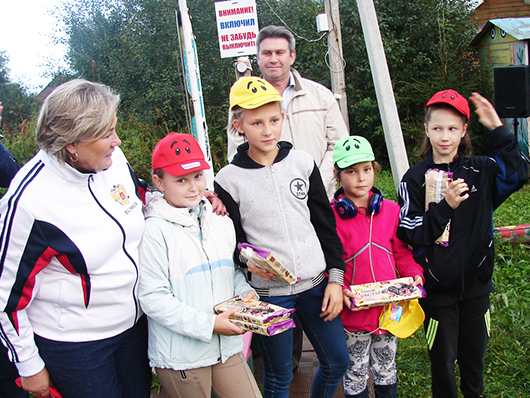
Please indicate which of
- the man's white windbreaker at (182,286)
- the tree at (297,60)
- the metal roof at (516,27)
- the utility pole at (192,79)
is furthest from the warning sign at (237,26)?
the metal roof at (516,27)

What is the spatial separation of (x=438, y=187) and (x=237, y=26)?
3762 millimetres

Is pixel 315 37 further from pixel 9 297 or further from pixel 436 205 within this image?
pixel 9 297

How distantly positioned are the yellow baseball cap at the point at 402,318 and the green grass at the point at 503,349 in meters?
1.08

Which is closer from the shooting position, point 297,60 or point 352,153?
point 352,153

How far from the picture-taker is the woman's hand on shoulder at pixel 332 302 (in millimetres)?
2566

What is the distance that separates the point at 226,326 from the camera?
220 centimetres

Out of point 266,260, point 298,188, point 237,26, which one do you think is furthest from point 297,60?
point 266,260

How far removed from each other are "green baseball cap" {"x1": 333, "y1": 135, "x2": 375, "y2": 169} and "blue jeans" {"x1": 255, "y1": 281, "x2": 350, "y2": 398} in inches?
28.8

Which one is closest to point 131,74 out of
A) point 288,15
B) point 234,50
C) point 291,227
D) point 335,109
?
point 288,15

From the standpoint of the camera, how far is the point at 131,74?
17.0m

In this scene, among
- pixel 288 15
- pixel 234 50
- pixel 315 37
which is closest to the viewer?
pixel 234 50

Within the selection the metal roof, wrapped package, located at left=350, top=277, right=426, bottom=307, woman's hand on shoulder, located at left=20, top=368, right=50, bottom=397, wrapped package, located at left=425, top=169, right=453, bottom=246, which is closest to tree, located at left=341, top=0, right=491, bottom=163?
the metal roof

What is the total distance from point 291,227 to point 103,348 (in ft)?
3.68

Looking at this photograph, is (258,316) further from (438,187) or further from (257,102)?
(438,187)
